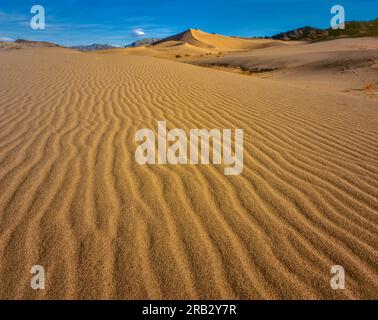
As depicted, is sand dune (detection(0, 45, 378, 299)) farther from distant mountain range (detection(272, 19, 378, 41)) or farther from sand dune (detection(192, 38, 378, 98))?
distant mountain range (detection(272, 19, 378, 41))

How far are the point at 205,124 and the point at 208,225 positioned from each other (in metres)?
2.93

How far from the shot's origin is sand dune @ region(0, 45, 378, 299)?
2.00 metres

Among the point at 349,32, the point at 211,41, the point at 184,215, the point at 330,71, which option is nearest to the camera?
the point at 184,215

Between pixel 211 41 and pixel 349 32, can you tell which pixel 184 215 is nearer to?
pixel 349 32

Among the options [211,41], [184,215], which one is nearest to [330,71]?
[184,215]

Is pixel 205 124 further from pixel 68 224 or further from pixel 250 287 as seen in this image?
pixel 250 287

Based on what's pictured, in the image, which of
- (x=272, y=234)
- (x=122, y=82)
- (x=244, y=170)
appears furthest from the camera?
(x=122, y=82)

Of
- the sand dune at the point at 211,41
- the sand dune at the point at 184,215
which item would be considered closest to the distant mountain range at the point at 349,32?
the sand dune at the point at 211,41

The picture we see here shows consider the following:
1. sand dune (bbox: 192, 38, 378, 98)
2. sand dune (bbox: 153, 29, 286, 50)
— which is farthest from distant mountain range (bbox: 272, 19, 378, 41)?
sand dune (bbox: 192, 38, 378, 98)

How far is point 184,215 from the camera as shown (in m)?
2.63

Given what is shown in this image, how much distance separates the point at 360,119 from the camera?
19.0ft

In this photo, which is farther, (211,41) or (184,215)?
(211,41)
